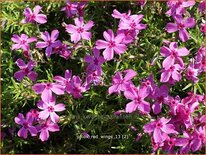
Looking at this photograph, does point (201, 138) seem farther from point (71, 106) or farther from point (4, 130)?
point (4, 130)

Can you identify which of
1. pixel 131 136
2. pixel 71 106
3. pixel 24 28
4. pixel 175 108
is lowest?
pixel 131 136

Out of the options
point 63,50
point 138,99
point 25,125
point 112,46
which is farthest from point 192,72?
point 25,125

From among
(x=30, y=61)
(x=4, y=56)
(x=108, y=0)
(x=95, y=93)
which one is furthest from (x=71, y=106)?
(x=108, y=0)

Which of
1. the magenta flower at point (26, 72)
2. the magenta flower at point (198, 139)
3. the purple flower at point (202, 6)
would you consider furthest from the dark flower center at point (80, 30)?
the magenta flower at point (198, 139)

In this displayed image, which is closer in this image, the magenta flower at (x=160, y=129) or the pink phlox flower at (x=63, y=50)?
the magenta flower at (x=160, y=129)

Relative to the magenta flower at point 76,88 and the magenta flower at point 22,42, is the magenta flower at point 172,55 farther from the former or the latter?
the magenta flower at point 22,42

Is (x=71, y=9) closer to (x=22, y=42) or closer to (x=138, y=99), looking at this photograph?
(x=22, y=42)
